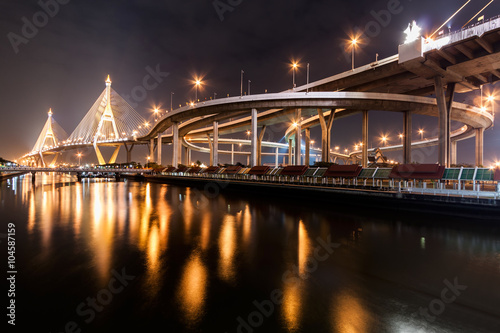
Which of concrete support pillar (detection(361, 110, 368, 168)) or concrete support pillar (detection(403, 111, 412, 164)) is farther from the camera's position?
concrete support pillar (detection(361, 110, 368, 168))

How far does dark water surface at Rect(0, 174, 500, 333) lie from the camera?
378 cm

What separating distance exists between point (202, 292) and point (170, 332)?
3.64 feet

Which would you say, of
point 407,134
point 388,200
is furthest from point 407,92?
point 388,200

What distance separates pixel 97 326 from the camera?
11.9ft

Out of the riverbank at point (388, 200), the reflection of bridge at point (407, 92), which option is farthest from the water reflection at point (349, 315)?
the reflection of bridge at point (407, 92)

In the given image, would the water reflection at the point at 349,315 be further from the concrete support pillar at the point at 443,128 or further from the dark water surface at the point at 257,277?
the concrete support pillar at the point at 443,128

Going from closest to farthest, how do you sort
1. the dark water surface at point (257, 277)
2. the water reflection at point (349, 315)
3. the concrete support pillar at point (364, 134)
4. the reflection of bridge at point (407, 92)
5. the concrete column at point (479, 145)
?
1. the water reflection at point (349, 315)
2. the dark water surface at point (257, 277)
3. the reflection of bridge at point (407, 92)
4. the concrete support pillar at point (364, 134)
5. the concrete column at point (479, 145)

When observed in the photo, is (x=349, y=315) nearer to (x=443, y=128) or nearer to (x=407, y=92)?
(x=443, y=128)

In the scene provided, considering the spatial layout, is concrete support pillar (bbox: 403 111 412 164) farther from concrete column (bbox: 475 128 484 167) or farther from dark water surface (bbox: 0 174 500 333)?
dark water surface (bbox: 0 174 500 333)

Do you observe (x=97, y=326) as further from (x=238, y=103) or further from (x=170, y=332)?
(x=238, y=103)

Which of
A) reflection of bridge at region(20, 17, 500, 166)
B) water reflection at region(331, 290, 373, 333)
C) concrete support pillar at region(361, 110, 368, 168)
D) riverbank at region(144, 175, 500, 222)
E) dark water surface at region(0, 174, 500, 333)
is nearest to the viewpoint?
water reflection at region(331, 290, 373, 333)

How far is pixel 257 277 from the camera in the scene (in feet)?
17.3

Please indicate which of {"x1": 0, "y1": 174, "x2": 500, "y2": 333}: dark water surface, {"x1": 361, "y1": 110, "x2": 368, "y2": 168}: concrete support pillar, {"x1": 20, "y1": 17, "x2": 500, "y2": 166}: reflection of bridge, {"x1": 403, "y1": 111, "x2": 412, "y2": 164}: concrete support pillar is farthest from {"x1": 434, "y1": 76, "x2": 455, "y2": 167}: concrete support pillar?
{"x1": 0, "y1": 174, "x2": 500, "y2": 333}: dark water surface

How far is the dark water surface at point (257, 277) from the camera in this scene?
3.78m
